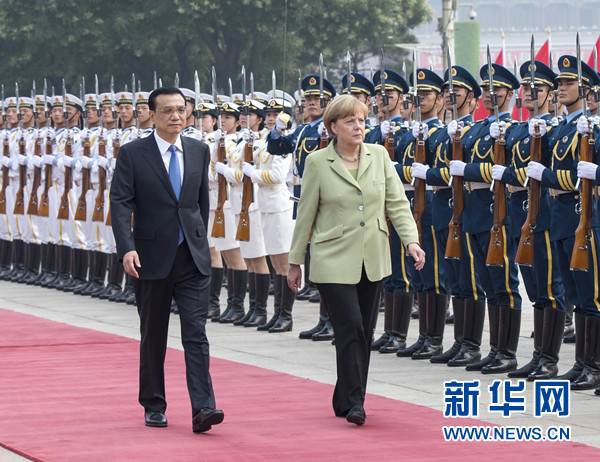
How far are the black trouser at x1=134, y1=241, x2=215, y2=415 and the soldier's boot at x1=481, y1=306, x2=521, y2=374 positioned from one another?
258cm

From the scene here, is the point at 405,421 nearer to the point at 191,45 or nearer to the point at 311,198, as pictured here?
the point at 311,198

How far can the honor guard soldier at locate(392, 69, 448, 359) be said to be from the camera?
10297 millimetres

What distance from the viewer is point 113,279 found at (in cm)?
1526

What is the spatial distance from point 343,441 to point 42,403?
7.02 feet

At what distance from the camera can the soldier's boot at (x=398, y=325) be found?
34.8ft

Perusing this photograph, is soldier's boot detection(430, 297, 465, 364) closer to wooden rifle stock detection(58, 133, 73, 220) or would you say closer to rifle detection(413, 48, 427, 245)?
rifle detection(413, 48, 427, 245)

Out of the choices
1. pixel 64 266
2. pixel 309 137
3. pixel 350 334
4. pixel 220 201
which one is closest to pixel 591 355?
Answer: pixel 350 334

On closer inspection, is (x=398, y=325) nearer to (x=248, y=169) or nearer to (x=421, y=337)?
(x=421, y=337)

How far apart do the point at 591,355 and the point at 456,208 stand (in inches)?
60.9

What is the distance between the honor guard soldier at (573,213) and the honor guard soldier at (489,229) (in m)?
0.55

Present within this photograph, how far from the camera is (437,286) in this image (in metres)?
10.3

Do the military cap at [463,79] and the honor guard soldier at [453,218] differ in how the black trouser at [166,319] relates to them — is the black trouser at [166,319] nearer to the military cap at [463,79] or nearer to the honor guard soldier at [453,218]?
the honor guard soldier at [453,218]

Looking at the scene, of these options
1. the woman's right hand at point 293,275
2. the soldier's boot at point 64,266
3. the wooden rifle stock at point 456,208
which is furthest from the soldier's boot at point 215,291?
the woman's right hand at point 293,275

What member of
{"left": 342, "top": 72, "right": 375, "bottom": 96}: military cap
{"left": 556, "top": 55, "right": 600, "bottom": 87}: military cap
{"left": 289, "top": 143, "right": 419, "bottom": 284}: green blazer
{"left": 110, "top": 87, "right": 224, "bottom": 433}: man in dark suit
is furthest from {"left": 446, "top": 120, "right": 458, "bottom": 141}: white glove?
{"left": 110, "top": 87, "right": 224, "bottom": 433}: man in dark suit
